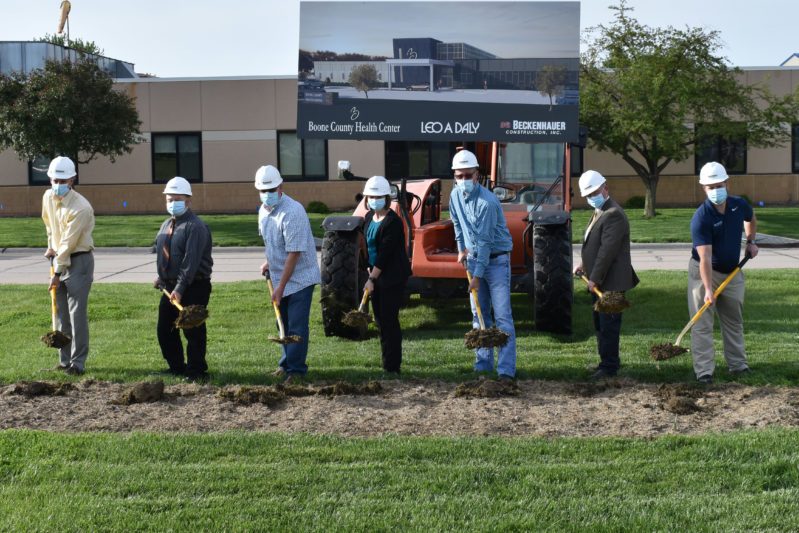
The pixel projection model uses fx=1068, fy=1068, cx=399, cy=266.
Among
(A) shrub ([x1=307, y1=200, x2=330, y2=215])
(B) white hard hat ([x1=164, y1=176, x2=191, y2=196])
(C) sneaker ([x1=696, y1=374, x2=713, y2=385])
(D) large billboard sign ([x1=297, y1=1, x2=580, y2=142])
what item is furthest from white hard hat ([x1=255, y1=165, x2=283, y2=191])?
(A) shrub ([x1=307, y1=200, x2=330, y2=215])

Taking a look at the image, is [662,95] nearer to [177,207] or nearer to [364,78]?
[364,78]

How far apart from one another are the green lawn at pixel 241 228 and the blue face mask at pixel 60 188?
48.9 ft

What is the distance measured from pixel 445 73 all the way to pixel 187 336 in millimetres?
4826

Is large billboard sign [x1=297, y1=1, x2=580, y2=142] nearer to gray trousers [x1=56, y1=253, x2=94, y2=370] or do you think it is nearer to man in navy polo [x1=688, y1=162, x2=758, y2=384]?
gray trousers [x1=56, y1=253, x2=94, y2=370]

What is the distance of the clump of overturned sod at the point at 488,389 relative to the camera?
8.60 m

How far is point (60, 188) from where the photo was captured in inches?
379

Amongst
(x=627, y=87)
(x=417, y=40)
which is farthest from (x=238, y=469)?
(x=627, y=87)

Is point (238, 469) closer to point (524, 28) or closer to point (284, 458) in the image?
point (284, 458)

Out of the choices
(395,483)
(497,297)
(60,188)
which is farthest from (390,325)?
(395,483)

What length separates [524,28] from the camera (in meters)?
12.5

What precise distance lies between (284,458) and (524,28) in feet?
24.1

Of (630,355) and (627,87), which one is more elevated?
(627,87)

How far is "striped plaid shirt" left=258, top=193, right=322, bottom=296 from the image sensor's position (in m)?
9.20

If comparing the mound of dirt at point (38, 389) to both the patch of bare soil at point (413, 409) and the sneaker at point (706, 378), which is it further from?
the sneaker at point (706, 378)
